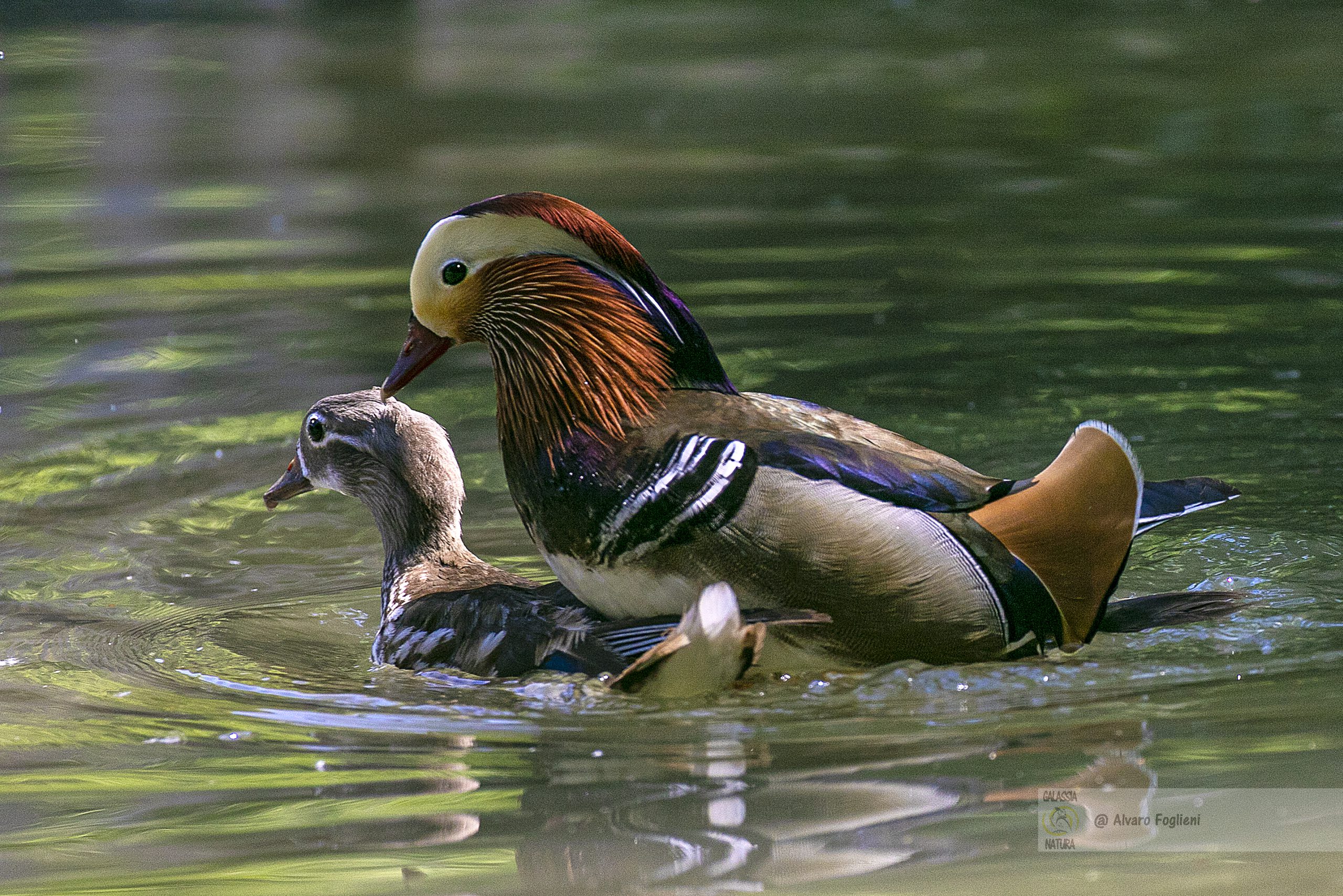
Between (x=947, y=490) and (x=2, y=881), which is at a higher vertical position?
(x=947, y=490)

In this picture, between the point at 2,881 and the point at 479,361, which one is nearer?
the point at 2,881

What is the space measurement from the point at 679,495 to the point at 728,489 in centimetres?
12

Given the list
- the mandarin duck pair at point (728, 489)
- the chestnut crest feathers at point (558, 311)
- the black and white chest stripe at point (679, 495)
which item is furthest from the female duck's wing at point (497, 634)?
the chestnut crest feathers at point (558, 311)

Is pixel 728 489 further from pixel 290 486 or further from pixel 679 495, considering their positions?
pixel 290 486

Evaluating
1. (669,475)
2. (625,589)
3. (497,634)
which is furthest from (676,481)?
(497,634)

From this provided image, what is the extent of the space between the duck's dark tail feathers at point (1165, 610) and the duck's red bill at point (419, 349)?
178cm

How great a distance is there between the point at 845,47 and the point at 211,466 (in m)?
10.7

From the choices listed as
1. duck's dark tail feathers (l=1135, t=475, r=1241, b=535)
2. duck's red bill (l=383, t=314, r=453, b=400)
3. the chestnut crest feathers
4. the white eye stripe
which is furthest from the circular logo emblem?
the white eye stripe

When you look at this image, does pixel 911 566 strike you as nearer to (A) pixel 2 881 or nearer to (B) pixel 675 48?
(A) pixel 2 881

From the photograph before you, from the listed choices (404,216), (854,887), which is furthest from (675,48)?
(854,887)

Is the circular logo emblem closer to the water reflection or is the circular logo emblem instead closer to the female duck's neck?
the water reflection

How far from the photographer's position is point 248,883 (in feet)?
12.4

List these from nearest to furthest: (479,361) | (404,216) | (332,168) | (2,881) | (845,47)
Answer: (2,881)
(479,361)
(404,216)
(332,168)
(845,47)

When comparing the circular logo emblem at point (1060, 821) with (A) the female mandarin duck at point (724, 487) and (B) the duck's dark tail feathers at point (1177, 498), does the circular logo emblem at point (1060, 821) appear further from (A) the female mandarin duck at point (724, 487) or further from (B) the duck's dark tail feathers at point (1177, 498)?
(B) the duck's dark tail feathers at point (1177, 498)
